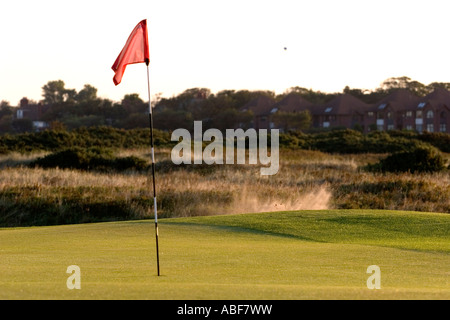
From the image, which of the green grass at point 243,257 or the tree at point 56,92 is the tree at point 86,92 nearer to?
the tree at point 56,92

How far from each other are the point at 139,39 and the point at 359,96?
11767 centimetres

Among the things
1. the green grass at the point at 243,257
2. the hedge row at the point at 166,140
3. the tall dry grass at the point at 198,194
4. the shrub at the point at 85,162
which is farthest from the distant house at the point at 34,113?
the green grass at the point at 243,257

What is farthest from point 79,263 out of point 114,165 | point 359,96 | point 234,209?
point 359,96

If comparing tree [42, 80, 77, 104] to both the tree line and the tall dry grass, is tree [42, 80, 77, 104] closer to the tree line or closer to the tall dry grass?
the tree line

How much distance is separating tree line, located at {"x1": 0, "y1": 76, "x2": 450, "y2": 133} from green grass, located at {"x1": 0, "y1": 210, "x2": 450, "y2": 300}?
67.1m

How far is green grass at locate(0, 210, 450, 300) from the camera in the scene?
299 inches

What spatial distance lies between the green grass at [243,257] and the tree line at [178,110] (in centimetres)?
6711

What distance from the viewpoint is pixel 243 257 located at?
12.0 m

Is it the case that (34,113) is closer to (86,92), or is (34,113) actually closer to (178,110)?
(86,92)

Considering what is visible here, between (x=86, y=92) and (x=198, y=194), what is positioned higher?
(x=86, y=92)

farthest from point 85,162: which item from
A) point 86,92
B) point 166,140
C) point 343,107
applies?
point 86,92

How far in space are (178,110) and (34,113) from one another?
25685mm
